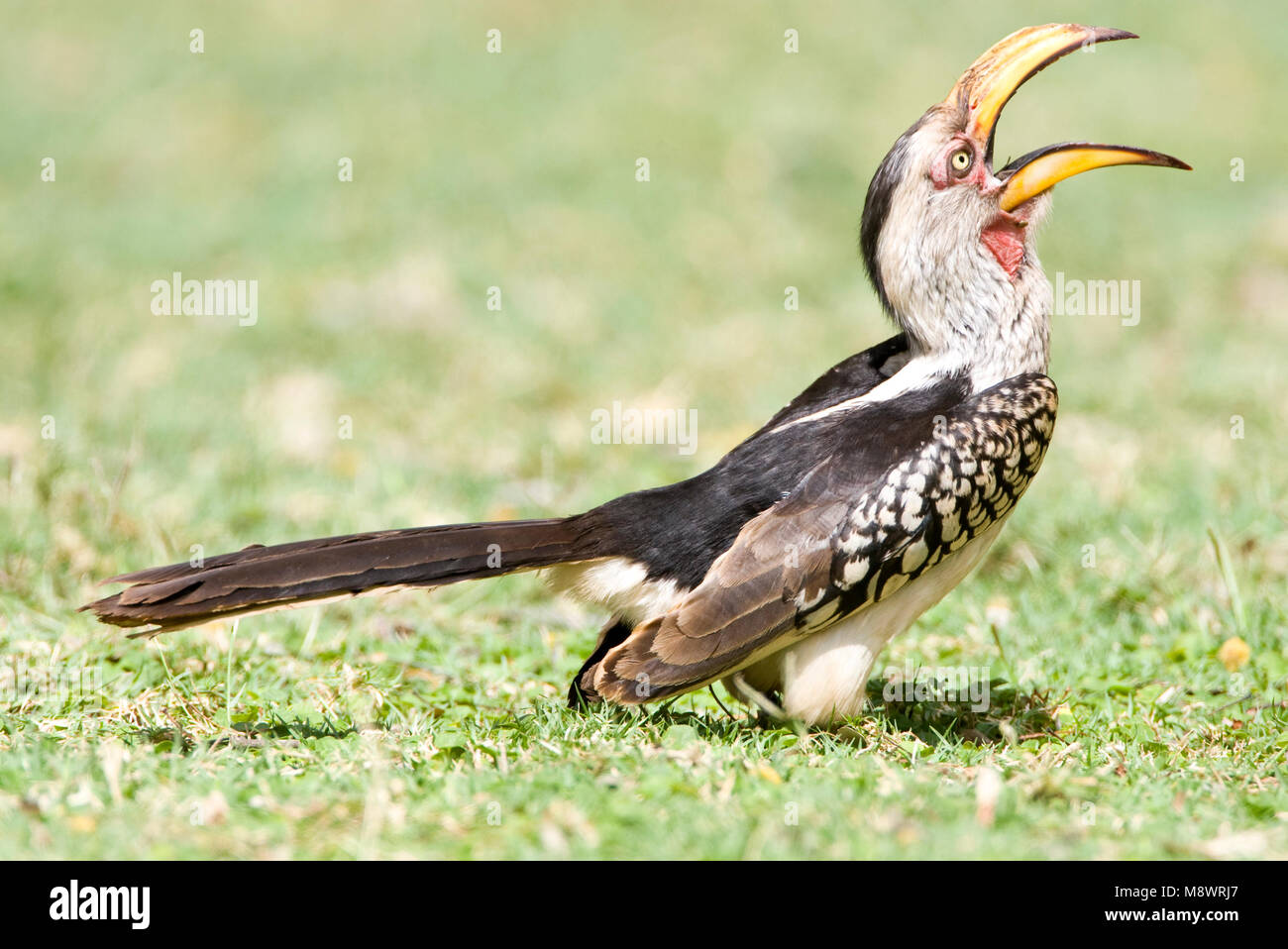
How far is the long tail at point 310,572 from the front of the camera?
3.56 m

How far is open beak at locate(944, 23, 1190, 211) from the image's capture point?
4.29 meters

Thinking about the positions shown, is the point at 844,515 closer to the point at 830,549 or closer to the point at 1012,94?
the point at 830,549

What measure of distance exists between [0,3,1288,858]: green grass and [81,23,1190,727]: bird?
0.90ft

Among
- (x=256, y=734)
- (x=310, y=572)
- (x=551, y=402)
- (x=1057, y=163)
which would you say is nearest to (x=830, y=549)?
(x=310, y=572)

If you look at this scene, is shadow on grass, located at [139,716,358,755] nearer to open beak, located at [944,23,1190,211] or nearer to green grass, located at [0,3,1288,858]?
green grass, located at [0,3,1288,858]

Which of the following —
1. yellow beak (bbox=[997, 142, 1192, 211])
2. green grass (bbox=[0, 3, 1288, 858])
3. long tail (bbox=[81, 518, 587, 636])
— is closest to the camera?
green grass (bbox=[0, 3, 1288, 858])

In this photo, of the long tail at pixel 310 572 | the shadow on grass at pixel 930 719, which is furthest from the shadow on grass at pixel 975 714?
the long tail at pixel 310 572

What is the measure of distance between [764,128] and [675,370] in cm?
399

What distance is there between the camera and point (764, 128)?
39.0 ft

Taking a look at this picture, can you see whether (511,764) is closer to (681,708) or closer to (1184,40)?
(681,708)

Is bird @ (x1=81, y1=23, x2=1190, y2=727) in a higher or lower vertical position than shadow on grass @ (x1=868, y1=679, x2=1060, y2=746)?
higher

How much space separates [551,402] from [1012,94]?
437cm

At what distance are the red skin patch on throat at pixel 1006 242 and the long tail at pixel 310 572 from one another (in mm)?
1645

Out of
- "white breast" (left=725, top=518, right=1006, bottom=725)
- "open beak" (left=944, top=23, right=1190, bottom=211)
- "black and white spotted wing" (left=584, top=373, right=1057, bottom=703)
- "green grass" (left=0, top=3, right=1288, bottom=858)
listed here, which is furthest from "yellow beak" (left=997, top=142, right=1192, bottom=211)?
"green grass" (left=0, top=3, right=1288, bottom=858)
